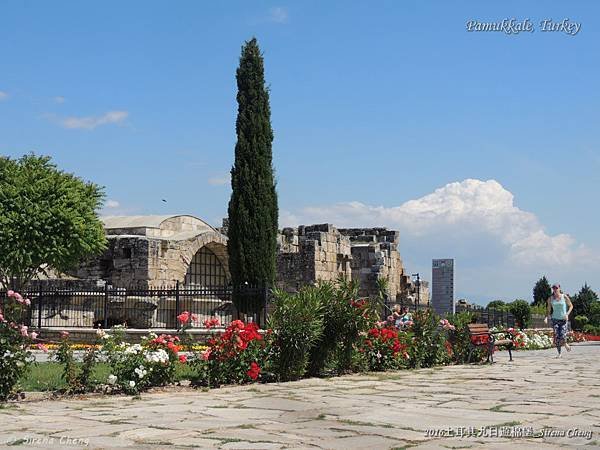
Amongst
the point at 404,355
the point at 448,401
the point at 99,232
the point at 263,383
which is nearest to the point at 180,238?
the point at 99,232

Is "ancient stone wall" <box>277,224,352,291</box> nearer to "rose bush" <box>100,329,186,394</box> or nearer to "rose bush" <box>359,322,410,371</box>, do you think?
"rose bush" <box>359,322,410,371</box>

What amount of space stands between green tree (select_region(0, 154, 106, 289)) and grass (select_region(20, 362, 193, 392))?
10.6 meters

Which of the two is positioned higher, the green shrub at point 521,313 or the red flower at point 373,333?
the red flower at point 373,333

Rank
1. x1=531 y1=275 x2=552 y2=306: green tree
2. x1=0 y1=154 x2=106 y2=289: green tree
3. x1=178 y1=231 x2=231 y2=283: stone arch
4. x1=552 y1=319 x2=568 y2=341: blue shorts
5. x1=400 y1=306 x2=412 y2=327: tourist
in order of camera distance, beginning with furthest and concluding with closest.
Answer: x1=531 y1=275 x2=552 y2=306: green tree, x1=178 y1=231 x2=231 y2=283: stone arch, x1=0 y1=154 x2=106 y2=289: green tree, x1=552 y1=319 x2=568 y2=341: blue shorts, x1=400 y1=306 x2=412 y2=327: tourist

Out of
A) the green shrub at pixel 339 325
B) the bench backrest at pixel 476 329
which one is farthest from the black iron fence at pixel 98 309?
the green shrub at pixel 339 325

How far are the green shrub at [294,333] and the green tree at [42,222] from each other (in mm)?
12947

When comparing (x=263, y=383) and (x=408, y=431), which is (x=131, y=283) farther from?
(x=408, y=431)

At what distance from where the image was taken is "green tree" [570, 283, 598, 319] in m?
41.2

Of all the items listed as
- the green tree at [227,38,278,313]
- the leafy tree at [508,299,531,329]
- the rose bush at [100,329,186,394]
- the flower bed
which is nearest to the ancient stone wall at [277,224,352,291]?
the green tree at [227,38,278,313]

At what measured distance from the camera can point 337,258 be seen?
3147 cm

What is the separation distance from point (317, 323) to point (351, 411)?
339cm

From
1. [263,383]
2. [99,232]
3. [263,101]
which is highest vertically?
[263,101]

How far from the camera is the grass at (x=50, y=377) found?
31.4 feet

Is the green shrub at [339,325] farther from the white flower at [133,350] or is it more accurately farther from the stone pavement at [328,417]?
the white flower at [133,350]
